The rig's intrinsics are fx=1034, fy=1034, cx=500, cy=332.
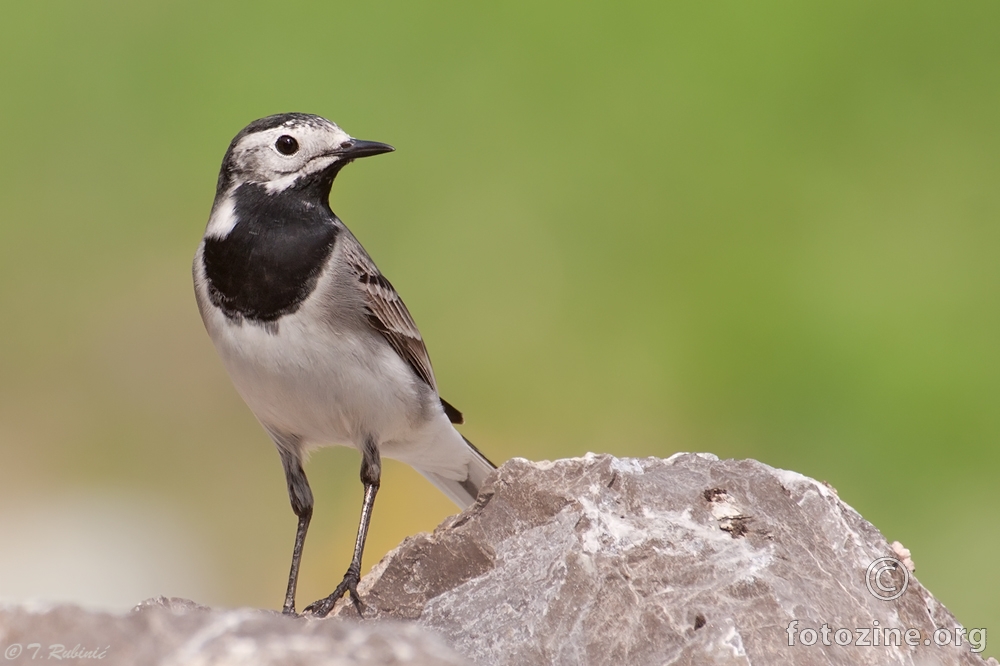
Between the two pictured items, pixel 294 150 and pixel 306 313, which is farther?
pixel 294 150

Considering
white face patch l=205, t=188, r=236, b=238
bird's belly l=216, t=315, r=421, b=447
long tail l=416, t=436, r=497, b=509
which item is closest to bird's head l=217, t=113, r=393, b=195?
white face patch l=205, t=188, r=236, b=238

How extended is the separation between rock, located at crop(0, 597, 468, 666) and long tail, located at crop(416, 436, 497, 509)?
9.71 feet

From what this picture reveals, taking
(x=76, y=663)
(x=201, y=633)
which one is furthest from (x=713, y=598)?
(x=76, y=663)

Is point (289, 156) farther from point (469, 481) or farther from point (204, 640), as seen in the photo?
point (204, 640)

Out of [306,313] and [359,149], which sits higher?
[359,149]

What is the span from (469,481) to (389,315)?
120 cm

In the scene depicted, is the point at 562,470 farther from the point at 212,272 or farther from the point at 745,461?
the point at 212,272

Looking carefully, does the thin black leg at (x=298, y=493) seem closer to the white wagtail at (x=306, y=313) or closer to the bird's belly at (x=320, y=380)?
the white wagtail at (x=306, y=313)

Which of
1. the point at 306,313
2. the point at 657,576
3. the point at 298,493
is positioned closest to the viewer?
the point at 657,576

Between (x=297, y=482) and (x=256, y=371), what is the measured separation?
41.3 inches

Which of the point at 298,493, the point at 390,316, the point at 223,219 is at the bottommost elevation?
the point at 298,493

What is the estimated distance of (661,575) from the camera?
4137 millimetres

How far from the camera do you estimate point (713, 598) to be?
3.99 meters

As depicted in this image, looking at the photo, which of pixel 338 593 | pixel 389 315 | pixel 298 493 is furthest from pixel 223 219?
pixel 338 593
